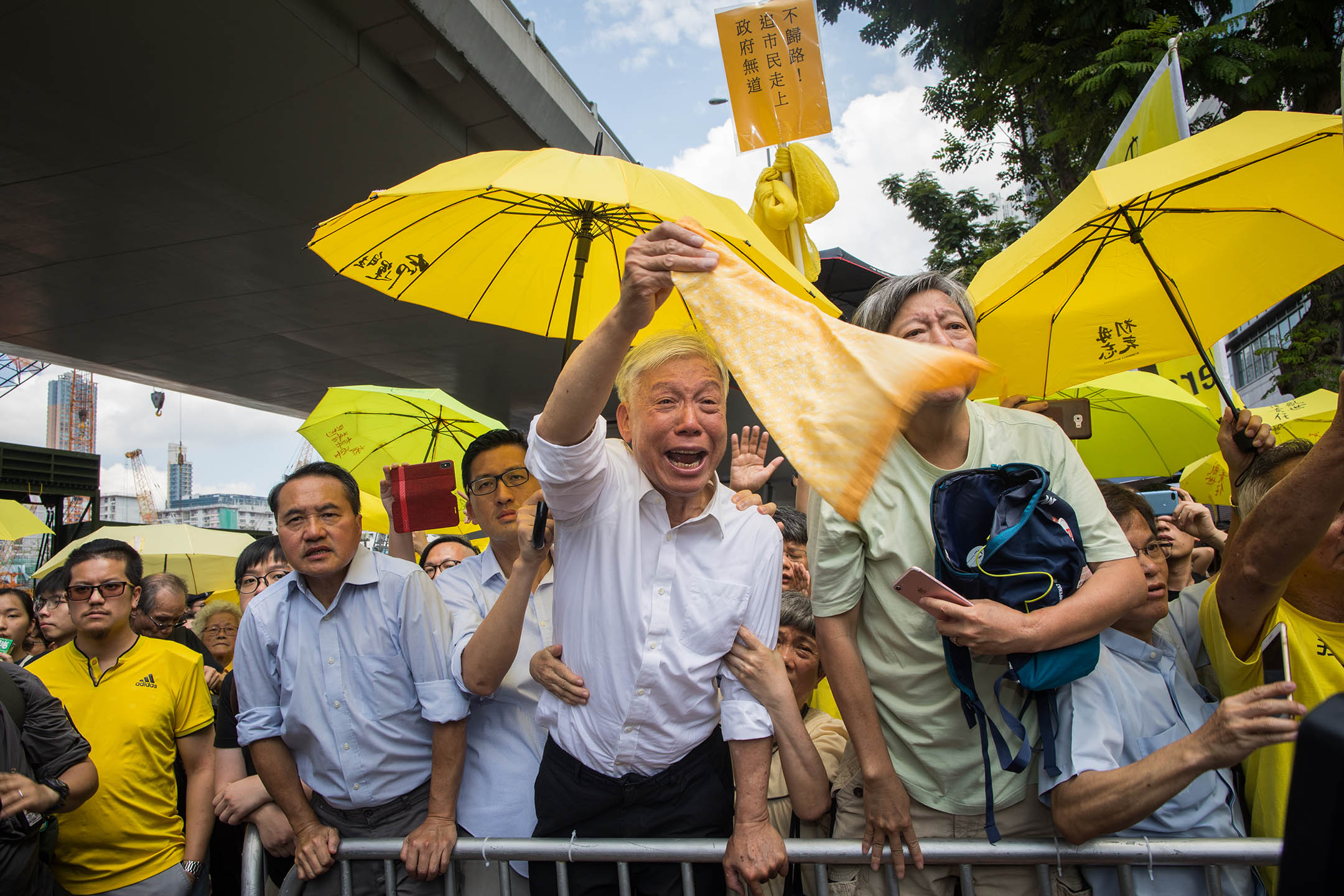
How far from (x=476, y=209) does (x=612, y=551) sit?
154 cm

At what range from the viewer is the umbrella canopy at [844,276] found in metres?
7.66

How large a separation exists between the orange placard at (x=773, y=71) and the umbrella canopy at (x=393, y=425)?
261 centimetres

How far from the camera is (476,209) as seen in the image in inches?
115

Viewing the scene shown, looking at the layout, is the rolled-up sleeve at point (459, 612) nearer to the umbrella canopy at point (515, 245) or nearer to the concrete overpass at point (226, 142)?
the umbrella canopy at point (515, 245)

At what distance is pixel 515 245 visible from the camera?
3.06 metres

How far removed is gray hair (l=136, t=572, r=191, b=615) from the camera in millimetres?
4855

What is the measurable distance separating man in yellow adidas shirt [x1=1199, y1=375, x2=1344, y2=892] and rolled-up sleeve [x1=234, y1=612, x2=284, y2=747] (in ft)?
8.81

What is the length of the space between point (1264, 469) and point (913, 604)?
1365 mm

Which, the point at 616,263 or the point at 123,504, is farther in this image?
the point at 123,504

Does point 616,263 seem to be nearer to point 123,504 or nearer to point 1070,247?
point 1070,247

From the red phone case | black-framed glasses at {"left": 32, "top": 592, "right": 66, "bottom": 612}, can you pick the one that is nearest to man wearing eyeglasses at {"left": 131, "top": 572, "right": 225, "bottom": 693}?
black-framed glasses at {"left": 32, "top": 592, "right": 66, "bottom": 612}

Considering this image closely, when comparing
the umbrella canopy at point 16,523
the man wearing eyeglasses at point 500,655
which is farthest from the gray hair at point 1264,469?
the umbrella canopy at point 16,523

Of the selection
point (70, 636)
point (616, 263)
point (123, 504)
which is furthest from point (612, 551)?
point (123, 504)

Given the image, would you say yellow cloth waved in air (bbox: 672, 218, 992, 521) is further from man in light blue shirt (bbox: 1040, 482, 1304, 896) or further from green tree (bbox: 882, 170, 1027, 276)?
green tree (bbox: 882, 170, 1027, 276)
